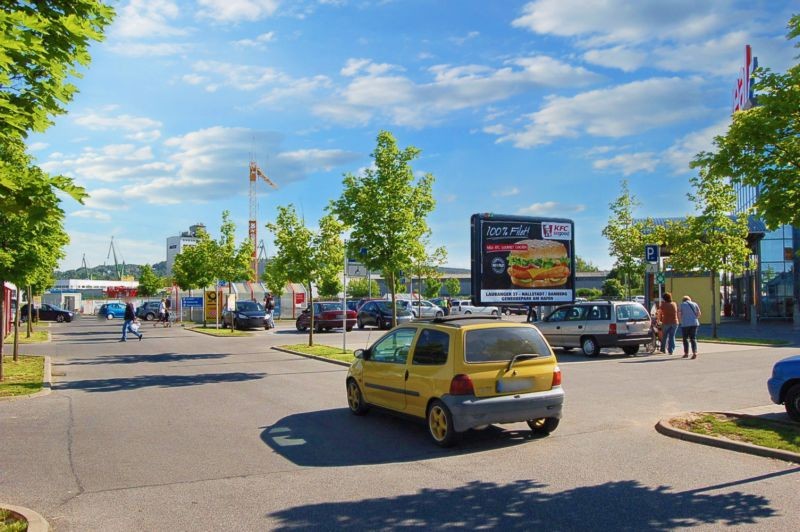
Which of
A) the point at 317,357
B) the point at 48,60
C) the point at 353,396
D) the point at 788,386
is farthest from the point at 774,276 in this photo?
the point at 48,60

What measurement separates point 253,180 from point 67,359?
13696 cm

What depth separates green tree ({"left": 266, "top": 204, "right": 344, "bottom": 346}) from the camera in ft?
75.4

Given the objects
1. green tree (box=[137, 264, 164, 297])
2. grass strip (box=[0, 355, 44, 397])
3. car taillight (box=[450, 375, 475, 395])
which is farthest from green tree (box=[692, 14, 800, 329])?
green tree (box=[137, 264, 164, 297])

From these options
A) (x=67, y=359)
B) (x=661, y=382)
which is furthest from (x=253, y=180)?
(x=661, y=382)

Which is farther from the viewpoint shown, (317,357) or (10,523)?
(317,357)

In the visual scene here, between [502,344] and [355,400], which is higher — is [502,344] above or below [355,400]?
above

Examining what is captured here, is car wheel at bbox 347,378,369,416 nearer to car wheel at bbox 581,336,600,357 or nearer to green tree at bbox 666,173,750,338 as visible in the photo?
car wheel at bbox 581,336,600,357

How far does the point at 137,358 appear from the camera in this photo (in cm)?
2039

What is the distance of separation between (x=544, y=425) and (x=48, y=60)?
23.7 feet

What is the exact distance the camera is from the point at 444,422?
797cm

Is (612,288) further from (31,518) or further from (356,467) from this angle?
(31,518)

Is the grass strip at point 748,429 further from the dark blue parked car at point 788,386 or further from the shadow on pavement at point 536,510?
the shadow on pavement at point 536,510

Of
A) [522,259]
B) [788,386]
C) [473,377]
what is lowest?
[788,386]

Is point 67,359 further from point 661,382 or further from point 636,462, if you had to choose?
point 636,462
